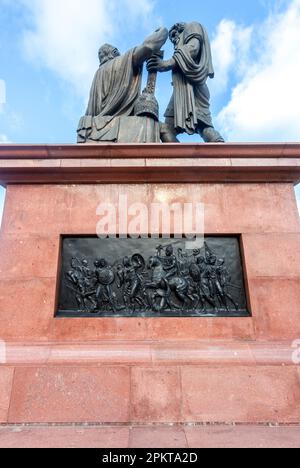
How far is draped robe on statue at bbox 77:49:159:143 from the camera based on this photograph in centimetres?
665

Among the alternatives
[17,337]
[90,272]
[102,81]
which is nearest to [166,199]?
[90,272]

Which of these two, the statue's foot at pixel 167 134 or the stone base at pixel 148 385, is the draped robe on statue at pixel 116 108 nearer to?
the statue's foot at pixel 167 134

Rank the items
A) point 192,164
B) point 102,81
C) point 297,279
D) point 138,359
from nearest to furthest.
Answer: point 138,359, point 297,279, point 192,164, point 102,81

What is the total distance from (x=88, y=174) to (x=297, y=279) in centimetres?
388

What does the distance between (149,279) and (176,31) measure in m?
6.29

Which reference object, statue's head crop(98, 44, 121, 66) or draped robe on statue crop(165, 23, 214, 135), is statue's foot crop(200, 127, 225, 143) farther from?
statue's head crop(98, 44, 121, 66)

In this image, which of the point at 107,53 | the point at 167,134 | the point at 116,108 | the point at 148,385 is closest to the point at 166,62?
the point at 116,108

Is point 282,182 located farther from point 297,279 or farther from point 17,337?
point 17,337

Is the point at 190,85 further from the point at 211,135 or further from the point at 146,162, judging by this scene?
the point at 146,162

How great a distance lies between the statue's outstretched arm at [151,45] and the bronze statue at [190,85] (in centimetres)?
17

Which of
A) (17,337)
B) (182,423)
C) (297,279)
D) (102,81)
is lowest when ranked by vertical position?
(182,423)

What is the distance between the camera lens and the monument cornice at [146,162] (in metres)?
5.55

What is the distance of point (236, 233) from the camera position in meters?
5.42

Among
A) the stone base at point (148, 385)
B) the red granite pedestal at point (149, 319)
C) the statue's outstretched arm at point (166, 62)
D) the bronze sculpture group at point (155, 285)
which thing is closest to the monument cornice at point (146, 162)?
the red granite pedestal at point (149, 319)
